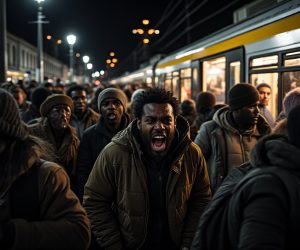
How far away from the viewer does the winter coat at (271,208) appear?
6.29 feet

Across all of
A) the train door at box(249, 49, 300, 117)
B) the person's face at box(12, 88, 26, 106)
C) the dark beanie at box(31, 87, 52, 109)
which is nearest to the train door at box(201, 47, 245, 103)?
the train door at box(249, 49, 300, 117)

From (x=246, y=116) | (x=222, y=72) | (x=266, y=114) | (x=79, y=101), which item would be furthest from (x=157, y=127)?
(x=222, y=72)

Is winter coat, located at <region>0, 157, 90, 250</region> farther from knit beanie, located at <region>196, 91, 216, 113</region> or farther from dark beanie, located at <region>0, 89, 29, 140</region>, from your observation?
knit beanie, located at <region>196, 91, 216, 113</region>

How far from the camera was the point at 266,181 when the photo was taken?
200 centimetres

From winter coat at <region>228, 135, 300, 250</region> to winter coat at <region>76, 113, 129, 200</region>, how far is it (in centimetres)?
292

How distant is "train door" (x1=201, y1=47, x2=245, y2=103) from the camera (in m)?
9.69

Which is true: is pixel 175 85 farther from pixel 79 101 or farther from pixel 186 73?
pixel 79 101

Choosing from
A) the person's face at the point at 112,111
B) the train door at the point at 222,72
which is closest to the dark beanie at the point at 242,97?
the person's face at the point at 112,111

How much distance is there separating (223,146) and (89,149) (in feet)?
4.16

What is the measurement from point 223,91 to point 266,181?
9.13m

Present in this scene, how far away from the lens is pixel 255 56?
8.83 m

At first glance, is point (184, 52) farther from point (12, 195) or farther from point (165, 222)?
point (12, 195)

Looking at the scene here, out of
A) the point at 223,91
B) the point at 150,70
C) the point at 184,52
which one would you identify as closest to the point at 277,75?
the point at 223,91

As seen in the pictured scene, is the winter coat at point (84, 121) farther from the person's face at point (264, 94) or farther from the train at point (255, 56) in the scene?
the train at point (255, 56)
